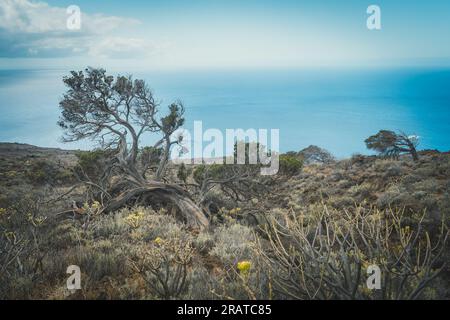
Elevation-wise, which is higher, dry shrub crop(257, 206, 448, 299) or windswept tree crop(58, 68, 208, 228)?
windswept tree crop(58, 68, 208, 228)

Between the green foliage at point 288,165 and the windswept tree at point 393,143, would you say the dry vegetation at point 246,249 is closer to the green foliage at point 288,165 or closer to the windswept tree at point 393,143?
the green foliage at point 288,165

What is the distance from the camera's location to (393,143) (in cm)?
1914

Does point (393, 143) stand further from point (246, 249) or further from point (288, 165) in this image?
point (246, 249)

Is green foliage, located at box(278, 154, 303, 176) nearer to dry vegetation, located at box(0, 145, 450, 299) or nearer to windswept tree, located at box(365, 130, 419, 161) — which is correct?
dry vegetation, located at box(0, 145, 450, 299)

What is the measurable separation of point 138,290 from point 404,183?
10.5 metres

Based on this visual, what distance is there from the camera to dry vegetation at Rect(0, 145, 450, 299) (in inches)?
133

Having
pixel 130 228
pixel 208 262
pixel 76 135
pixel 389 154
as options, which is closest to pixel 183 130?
pixel 76 135

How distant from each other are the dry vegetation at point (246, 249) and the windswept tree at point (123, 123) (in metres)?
0.81

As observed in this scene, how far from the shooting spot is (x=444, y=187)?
9.05 metres

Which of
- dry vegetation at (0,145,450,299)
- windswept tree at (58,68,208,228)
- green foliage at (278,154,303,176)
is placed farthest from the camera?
green foliage at (278,154,303,176)

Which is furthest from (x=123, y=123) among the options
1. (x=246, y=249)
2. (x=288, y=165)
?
(x=288, y=165)

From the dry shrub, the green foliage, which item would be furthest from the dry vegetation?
the green foliage

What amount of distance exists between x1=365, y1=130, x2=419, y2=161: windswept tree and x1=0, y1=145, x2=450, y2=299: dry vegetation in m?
5.61
